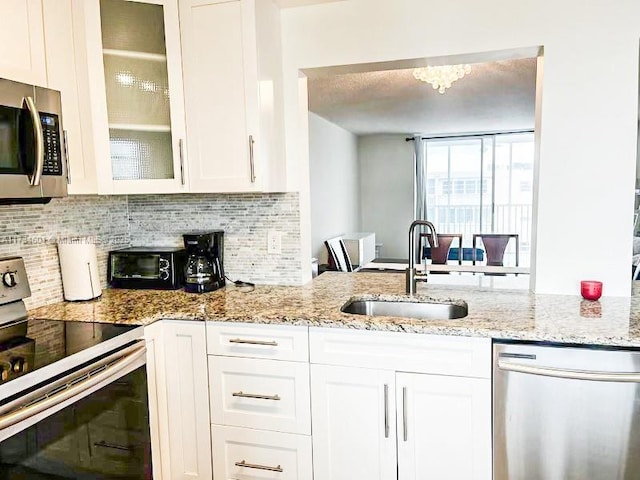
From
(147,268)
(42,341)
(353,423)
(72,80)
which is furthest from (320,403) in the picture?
(72,80)

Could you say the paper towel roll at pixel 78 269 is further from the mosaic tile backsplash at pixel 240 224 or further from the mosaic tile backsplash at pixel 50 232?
the mosaic tile backsplash at pixel 240 224

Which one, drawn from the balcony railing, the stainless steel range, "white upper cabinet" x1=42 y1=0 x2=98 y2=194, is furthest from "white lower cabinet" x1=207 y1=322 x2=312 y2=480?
the balcony railing

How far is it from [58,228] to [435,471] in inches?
74.3

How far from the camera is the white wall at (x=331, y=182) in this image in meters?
5.77

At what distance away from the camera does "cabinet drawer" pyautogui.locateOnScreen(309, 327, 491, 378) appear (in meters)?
1.64

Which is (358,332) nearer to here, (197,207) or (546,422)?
(546,422)

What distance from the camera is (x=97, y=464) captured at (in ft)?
4.99

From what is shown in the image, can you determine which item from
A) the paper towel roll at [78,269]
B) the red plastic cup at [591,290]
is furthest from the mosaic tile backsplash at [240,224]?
the red plastic cup at [591,290]

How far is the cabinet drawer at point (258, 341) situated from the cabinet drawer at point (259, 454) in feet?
1.03

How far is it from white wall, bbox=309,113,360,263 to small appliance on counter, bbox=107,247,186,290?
10.1 feet

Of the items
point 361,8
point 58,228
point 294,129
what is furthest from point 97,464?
point 361,8

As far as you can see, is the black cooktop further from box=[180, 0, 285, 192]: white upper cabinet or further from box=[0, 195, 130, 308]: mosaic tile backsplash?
box=[180, 0, 285, 192]: white upper cabinet

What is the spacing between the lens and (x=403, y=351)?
5.62 feet

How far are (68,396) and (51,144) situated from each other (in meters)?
0.86
